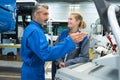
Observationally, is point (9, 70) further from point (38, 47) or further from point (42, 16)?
point (38, 47)

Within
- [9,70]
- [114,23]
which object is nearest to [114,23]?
[114,23]

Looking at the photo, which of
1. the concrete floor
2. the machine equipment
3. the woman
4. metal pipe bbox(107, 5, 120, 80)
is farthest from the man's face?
Result: the concrete floor

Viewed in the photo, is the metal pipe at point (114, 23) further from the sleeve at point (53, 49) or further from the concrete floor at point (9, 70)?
the concrete floor at point (9, 70)

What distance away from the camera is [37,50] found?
2225 millimetres

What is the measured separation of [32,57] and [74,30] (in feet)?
2.27

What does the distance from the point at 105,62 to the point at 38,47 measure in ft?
3.09

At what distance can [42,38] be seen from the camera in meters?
2.27

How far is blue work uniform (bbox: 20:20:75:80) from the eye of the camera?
216 centimetres

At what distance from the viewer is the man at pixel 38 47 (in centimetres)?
216

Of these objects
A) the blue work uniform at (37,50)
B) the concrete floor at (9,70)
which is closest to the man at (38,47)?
the blue work uniform at (37,50)

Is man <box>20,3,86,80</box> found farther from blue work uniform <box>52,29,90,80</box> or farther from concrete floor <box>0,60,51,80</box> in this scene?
concrete floor <box>0,60,51,80</box>

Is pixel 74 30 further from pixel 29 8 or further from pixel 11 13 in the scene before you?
pixel 29 8

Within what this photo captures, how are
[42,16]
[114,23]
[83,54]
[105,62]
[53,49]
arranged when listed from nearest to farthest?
1. [114,23]
2. [105,62]
3. [53,49]
4. [42,16]
5. [83,54]

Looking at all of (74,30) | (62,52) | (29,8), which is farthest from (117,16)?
(29,8)
